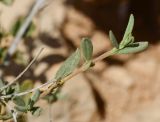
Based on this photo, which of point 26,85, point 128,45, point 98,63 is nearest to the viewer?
point 128,45

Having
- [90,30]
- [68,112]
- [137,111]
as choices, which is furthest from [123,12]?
[68,112]

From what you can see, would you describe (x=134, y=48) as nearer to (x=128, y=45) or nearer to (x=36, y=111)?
(x=128, y=45)

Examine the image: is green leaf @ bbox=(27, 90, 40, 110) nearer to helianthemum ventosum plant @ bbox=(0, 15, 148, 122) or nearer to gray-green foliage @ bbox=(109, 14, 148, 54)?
helianthemum ventosum plant @ bbox=(0, 15, 148, 122)

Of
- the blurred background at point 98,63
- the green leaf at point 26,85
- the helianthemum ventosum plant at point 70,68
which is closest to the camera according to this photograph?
the helianthemum ventosum plant at point 70,68

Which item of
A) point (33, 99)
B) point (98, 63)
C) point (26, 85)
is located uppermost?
point (33, 99)

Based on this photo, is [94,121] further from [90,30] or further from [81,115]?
[90,30]

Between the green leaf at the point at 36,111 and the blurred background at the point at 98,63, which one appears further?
the blurred background at the point at 98,63

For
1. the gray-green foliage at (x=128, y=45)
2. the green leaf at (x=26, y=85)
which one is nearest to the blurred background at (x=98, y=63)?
the green leaf at (x=26, y=85)

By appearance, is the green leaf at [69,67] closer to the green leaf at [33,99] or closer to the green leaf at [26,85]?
the green leaf at [33,99]

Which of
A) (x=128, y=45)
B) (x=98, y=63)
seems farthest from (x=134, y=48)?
(x=98, y=63)
